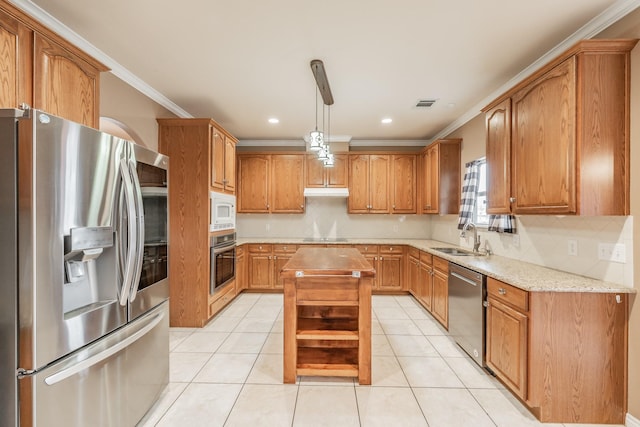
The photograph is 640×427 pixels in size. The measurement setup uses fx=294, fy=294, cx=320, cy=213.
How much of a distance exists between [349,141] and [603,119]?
3636 mm

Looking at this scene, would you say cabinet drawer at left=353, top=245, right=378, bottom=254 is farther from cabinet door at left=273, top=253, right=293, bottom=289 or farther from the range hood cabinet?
cabinet door at left=273, top=253, right=293, bottom=289

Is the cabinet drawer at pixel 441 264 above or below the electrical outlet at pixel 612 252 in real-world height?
below

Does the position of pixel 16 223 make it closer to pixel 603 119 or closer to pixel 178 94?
pixel 178 94

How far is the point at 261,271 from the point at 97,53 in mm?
3432

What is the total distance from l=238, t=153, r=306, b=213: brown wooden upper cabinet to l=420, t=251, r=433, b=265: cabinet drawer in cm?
210

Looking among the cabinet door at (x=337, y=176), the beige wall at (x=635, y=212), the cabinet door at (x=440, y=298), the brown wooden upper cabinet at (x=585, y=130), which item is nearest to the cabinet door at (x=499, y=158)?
the brown wooden upper cabinet at (x=585, y=130)

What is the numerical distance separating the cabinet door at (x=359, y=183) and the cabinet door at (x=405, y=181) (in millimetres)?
460

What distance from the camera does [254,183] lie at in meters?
5.10

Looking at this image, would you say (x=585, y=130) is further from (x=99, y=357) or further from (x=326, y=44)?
(x=99, y=357)

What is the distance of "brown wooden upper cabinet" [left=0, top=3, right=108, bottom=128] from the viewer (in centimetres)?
146

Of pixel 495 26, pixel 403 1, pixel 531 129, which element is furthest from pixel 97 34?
pixel 531 129

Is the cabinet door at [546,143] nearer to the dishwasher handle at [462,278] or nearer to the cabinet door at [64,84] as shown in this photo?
the dishwasher handle at [462,278]

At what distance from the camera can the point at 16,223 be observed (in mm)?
1164

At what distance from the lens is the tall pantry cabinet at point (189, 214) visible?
11.1 feet
